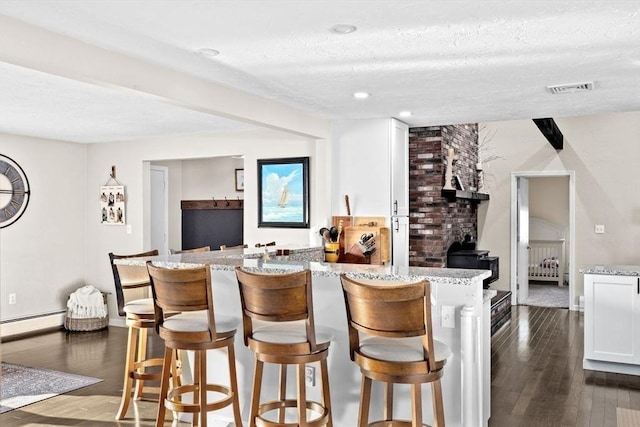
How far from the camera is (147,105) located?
447 cm

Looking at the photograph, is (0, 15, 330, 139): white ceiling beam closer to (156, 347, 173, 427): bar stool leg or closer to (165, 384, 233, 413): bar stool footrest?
(156, 347, 173, 427): bar stool leg

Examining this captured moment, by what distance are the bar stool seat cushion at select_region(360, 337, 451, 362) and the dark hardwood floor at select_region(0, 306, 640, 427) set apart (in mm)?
1353

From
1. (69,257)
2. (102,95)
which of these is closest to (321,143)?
(102,95)

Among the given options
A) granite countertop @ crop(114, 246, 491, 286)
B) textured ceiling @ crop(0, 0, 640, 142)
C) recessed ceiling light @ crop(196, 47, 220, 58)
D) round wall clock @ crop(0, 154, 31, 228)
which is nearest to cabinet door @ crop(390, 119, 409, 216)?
textured ceiling @ crop(0, 0, 640, 142)

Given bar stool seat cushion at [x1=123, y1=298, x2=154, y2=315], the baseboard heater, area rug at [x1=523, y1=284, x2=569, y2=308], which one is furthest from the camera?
area rug at [x1=523, y1=284, x2=569, y2=308]

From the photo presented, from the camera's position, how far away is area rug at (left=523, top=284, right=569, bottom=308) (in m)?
7.99

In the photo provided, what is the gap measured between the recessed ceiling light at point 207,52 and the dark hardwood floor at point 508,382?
7.77ft

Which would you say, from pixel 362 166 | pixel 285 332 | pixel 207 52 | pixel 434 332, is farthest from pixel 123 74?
pixel 362 166

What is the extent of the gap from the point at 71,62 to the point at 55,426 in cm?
233

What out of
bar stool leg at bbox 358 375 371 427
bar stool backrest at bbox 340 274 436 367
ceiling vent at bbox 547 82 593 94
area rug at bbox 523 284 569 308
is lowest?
area rug at bbox 523 284 569 308

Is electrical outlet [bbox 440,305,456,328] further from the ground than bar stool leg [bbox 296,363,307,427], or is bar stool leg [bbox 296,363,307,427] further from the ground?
electrical outlet [bbox 440,305,456,328]

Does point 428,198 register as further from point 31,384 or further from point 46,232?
point 46,232

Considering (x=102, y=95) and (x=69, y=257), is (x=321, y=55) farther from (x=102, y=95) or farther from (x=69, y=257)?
(x=69, y=257)

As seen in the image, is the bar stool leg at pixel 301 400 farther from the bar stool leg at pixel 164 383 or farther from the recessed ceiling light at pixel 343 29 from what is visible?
the recessed ceiling light at pixel 343 29
